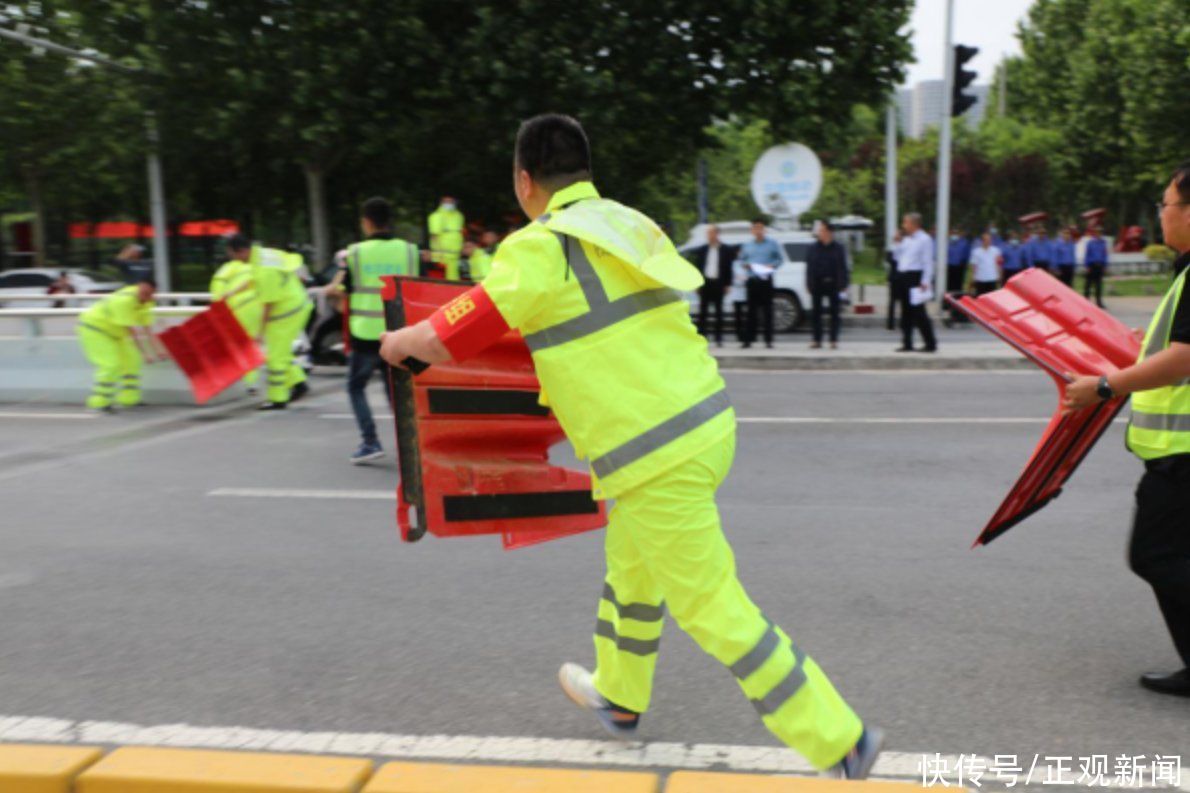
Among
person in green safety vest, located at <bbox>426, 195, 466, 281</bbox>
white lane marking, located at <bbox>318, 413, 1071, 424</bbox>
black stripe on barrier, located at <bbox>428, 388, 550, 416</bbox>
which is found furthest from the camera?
person in green safety vest, located at <bbox>426, 195, 466, 281</bbox>

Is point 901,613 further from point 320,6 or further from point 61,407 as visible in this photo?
point 320,6

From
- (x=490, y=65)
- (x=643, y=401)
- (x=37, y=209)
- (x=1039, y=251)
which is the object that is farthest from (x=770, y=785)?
(x=37, y=209)

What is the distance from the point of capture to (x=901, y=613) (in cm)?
486

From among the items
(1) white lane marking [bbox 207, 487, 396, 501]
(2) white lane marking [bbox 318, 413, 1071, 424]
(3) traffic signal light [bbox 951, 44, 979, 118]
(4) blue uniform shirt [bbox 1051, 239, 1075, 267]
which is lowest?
(2) white lane marking [bbox 318, 413, 1071, 424]

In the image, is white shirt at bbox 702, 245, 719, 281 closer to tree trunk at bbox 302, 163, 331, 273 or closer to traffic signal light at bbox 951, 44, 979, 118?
traffic signal light at bbox 951, 44, 979, 118

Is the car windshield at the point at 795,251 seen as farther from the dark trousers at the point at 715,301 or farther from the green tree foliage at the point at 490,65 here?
the green tree foliage at the point at 490,65

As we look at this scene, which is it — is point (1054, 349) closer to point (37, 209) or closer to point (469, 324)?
point (469, 324)

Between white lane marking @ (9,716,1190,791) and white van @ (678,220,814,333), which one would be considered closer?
white lane marking @ (9,716,1190,791)

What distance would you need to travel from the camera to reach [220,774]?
260 centimetres

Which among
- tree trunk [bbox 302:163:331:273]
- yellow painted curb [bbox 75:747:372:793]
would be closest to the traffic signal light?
tree trunk [bbox 302:163:331:273]

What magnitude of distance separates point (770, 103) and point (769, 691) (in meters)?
19.8

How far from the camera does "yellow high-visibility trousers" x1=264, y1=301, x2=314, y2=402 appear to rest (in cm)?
1099

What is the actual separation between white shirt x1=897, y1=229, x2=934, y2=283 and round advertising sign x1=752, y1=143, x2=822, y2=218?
4486mm

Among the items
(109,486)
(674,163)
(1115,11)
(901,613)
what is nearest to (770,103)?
(674,163)
